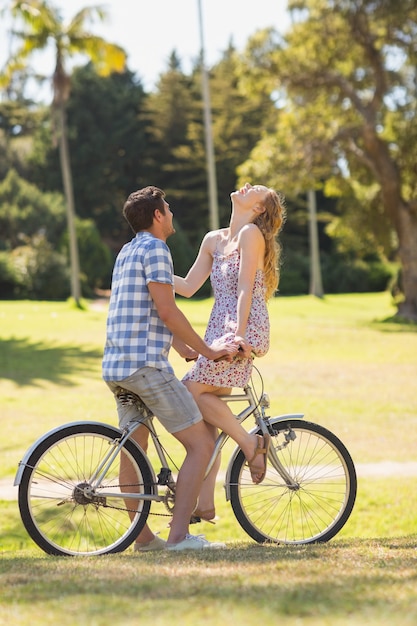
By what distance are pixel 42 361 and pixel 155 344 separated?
13.1 meters

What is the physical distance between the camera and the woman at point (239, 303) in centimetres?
495

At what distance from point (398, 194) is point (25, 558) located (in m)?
24.2

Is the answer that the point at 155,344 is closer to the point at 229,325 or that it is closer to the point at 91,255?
the point at 229,325

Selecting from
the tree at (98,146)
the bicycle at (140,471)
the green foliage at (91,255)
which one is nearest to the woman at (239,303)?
the bicycle at (140,471)

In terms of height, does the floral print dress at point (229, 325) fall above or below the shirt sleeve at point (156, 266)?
below

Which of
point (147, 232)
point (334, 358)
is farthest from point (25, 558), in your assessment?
point (334, 358)

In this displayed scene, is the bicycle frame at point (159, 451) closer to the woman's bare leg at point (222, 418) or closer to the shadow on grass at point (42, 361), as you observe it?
the woman's bare leg at point (222, 418)

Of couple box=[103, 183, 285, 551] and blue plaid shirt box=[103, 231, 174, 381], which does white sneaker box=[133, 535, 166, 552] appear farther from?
blue plaid shirt box=[103, 231, 174, 381]

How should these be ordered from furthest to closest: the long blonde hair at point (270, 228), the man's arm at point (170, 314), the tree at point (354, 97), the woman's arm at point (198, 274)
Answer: the tree at point (354, 97) → the woman's arm at point (198, 274) → the long blonde hair at point (270, 228) → the man's arm at point (170, 314)

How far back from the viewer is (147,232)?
15.9ft

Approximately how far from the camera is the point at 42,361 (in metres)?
17.4

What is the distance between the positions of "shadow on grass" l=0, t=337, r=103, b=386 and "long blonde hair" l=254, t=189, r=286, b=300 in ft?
32.4

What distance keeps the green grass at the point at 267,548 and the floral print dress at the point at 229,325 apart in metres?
0.90

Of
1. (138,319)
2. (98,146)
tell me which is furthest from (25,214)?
(138,319)
